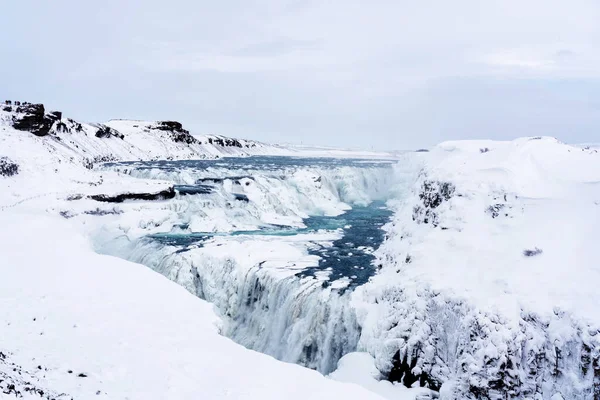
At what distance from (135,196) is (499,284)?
24.5 m

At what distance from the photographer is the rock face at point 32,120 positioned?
4253 cm

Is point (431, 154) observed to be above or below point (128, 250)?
above

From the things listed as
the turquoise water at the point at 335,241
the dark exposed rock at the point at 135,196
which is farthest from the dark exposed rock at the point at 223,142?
the dark exposed rock at the point at 135,196

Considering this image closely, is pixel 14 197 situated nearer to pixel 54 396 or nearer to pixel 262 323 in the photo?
pixel 262 323

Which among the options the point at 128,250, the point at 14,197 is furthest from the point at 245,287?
the point at 14,197

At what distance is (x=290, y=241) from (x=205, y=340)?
1367 cm

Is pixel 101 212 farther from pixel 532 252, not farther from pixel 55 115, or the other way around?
pixel 55 115

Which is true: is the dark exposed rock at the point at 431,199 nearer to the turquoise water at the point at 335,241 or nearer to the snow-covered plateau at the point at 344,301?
the snow-covered plateau at the point at 344,301

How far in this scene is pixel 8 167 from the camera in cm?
3203

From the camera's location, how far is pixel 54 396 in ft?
22.2

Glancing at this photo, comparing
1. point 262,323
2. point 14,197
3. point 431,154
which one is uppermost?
point 431,154

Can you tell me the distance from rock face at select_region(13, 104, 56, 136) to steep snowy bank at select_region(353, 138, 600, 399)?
41701 mm

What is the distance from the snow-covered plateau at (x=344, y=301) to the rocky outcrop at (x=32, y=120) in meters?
22.4

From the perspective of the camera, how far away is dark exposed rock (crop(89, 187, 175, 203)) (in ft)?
92.4
